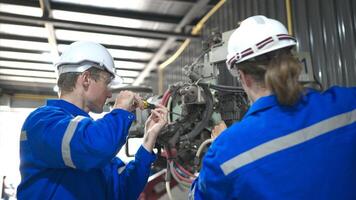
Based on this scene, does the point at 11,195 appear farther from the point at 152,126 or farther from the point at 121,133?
the point at 121,133

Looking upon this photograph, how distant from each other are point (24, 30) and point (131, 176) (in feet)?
11.6

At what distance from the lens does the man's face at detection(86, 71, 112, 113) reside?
4.83 feet

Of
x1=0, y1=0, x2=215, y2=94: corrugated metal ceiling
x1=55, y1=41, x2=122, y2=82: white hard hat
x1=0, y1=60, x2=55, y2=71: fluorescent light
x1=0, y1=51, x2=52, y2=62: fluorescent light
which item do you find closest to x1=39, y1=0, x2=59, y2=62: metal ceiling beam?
x1=0, y1=0, x2=215, y2=94: corrugated metal ceiling

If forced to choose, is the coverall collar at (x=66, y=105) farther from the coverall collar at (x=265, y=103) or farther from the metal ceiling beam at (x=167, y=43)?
the metal ceiling beam at (x=167, y=43)

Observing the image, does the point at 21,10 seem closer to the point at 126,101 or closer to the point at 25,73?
the point at 25,73

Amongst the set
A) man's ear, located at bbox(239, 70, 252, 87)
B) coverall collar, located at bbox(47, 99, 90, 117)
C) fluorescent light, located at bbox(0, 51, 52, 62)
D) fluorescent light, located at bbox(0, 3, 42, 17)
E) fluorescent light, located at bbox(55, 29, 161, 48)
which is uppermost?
fluorescent light, located at bbox(0, 3, 42, 17)

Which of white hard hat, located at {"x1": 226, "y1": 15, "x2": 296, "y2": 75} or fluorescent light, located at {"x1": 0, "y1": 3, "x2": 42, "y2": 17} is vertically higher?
fluorescent light, located at {"x1": 0, "y1": 3, "x2": 42, "y2": 17}

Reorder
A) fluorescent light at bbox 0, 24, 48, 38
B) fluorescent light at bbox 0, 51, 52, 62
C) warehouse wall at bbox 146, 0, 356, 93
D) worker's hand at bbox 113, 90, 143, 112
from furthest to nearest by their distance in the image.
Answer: fluorescent light at bbox 0, 51, 52, 62
fluorescent light at bbox 0, 24, 48, 38
warehouse wall at bbox 146, 0, 356, 93
worker's hand at bbox 113, 90, 143, 112

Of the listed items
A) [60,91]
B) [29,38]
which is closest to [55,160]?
[60,91]

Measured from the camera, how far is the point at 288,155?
3.09 feet

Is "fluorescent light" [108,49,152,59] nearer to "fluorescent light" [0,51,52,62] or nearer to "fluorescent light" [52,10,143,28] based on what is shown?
"fluorescent light" [52,10,143,28]

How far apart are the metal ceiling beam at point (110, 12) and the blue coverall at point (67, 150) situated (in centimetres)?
266

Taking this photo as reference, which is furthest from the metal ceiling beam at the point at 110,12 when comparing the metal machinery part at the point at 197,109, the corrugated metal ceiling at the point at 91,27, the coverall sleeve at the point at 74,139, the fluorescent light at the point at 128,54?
the coverall sleeve at the point at 74,139

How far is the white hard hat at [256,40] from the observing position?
3.53 ft
